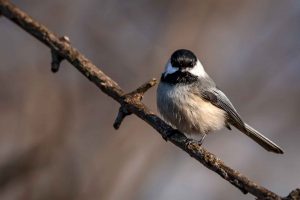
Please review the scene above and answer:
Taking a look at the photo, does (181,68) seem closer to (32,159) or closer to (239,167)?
(32,159)

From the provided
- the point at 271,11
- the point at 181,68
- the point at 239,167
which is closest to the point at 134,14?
the point at 271,11

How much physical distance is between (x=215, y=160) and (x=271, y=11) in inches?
197

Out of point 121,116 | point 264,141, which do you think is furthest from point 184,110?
point 121,116

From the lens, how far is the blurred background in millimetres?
5477

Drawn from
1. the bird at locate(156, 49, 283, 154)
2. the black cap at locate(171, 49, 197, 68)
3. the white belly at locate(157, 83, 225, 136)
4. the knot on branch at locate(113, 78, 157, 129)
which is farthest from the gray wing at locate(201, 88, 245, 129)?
the knot on branch at locate(113, 78, 157, 129)

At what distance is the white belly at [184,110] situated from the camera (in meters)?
3.56

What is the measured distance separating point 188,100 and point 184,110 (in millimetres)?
76

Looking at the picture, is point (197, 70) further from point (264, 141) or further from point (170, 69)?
point (264, 141)

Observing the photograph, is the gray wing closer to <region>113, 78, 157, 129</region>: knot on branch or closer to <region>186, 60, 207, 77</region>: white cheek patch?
<region>186, 60, 207, 77</region>: white cheek patch

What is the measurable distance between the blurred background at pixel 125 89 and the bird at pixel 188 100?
76.3 inches

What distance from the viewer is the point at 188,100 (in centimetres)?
360

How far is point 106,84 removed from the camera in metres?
2.53

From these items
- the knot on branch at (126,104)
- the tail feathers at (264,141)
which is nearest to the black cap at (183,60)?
the tail feathers at (264,141)

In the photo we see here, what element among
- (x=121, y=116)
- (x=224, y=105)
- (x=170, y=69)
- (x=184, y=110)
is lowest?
(x=121, y=116)
